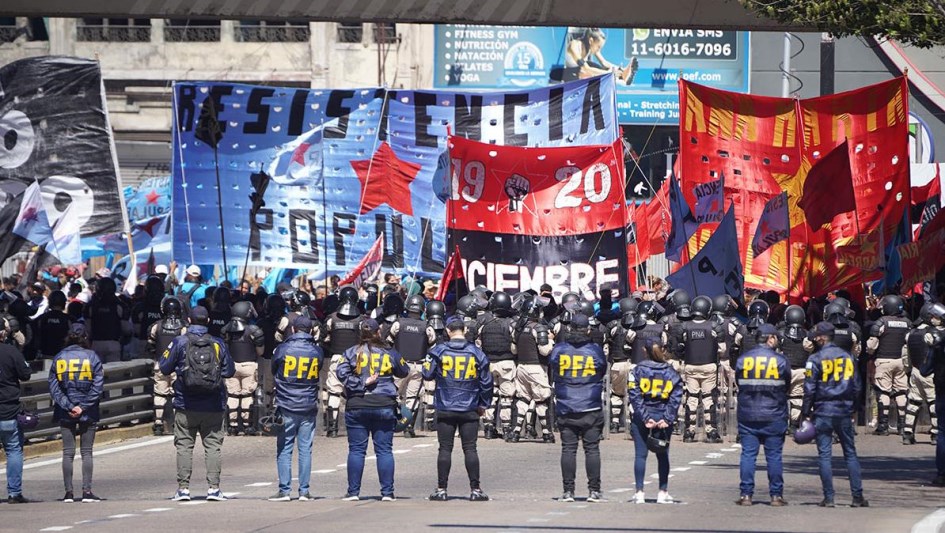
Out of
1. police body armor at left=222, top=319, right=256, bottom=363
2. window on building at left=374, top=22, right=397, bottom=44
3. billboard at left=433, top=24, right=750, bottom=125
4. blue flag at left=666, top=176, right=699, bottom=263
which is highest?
window on building at left=374, top=22, right=397, bottom=44

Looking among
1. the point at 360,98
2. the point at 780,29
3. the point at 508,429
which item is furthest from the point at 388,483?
the point at 360,98

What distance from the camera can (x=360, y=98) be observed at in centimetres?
2717

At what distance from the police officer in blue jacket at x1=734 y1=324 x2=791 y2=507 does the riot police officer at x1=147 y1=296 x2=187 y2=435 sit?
7.73 meters

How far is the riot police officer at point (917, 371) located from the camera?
1998cm

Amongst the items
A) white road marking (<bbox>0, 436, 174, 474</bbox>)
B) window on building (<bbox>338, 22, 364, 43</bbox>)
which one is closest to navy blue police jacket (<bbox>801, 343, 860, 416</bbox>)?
white road marking (<bbox>0, 436, 174, 474</bbox>)

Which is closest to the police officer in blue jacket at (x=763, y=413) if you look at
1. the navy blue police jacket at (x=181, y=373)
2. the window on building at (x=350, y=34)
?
the navy blue police jacket at (x=181, y=373)

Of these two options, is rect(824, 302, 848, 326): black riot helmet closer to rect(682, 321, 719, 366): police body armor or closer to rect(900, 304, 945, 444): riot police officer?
rect(900, 304, 945, 444): riot police officer

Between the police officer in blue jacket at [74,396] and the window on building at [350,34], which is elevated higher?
the window on building at [350,34]

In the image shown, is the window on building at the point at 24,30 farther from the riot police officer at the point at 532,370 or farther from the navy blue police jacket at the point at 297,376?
the navy blue police jacket at the point at 297,376

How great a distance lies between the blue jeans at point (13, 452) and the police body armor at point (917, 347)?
10717 millimetres

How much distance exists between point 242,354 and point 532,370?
361 centimetres

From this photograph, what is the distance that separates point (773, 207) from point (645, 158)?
21.9 m

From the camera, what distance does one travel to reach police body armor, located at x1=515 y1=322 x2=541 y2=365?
68.2 feet

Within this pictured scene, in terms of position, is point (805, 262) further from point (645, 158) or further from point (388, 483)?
point (645, 158)
